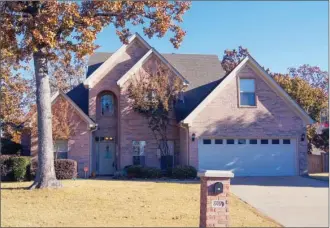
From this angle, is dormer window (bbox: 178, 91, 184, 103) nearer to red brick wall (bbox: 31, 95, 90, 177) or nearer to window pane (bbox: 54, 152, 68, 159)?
red brick wall (bbox: 31, 95, 90, 177)

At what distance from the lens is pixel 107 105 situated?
86.6ft

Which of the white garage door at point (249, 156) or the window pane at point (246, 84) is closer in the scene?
the white garage door at point (249, 156)

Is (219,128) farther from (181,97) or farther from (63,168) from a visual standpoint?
(63,168)

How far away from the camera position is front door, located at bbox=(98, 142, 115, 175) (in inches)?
1034

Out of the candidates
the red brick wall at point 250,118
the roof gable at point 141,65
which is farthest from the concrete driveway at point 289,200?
the roof gable at point 141,65

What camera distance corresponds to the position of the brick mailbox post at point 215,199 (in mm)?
9164

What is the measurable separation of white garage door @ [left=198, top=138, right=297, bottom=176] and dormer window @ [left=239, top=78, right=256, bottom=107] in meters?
2.08

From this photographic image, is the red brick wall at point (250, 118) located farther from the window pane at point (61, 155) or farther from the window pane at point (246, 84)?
the window pane at point (61, 155)

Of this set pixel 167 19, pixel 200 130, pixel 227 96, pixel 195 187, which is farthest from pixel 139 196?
pixel 227 96

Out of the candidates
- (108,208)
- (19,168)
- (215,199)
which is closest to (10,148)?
(19,168)

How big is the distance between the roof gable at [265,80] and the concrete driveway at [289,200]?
490 centimetres

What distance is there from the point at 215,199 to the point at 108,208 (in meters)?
3.87

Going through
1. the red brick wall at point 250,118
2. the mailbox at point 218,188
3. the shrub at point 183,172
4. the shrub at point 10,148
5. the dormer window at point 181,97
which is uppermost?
the dormer window at point 181,97

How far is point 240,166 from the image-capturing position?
23.4m
